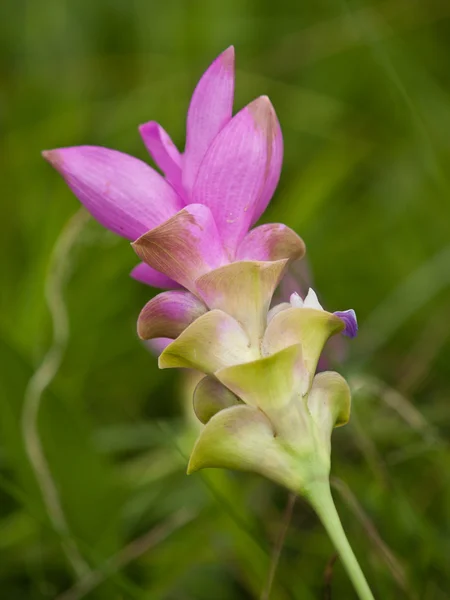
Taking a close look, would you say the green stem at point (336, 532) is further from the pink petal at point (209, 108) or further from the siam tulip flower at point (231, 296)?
the pink petal at point (209, 108)

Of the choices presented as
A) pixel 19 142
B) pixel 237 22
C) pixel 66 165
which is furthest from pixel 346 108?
pixel 66 165

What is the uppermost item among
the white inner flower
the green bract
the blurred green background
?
the white inner flower

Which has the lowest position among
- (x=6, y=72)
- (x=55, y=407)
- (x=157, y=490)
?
(x=157, y=490)

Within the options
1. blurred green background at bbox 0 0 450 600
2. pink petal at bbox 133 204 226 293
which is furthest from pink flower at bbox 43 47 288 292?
blurred green background at bbox 0 0 450 600

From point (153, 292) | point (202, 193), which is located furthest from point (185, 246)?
point (153, 292)

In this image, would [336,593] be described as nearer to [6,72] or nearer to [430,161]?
[430,161]

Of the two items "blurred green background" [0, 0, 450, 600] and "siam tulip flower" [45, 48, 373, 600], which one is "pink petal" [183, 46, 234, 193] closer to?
"siam tulip flower" [45, 48, 373, 600]

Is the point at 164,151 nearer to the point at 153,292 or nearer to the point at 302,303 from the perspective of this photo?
the point at 302,303
